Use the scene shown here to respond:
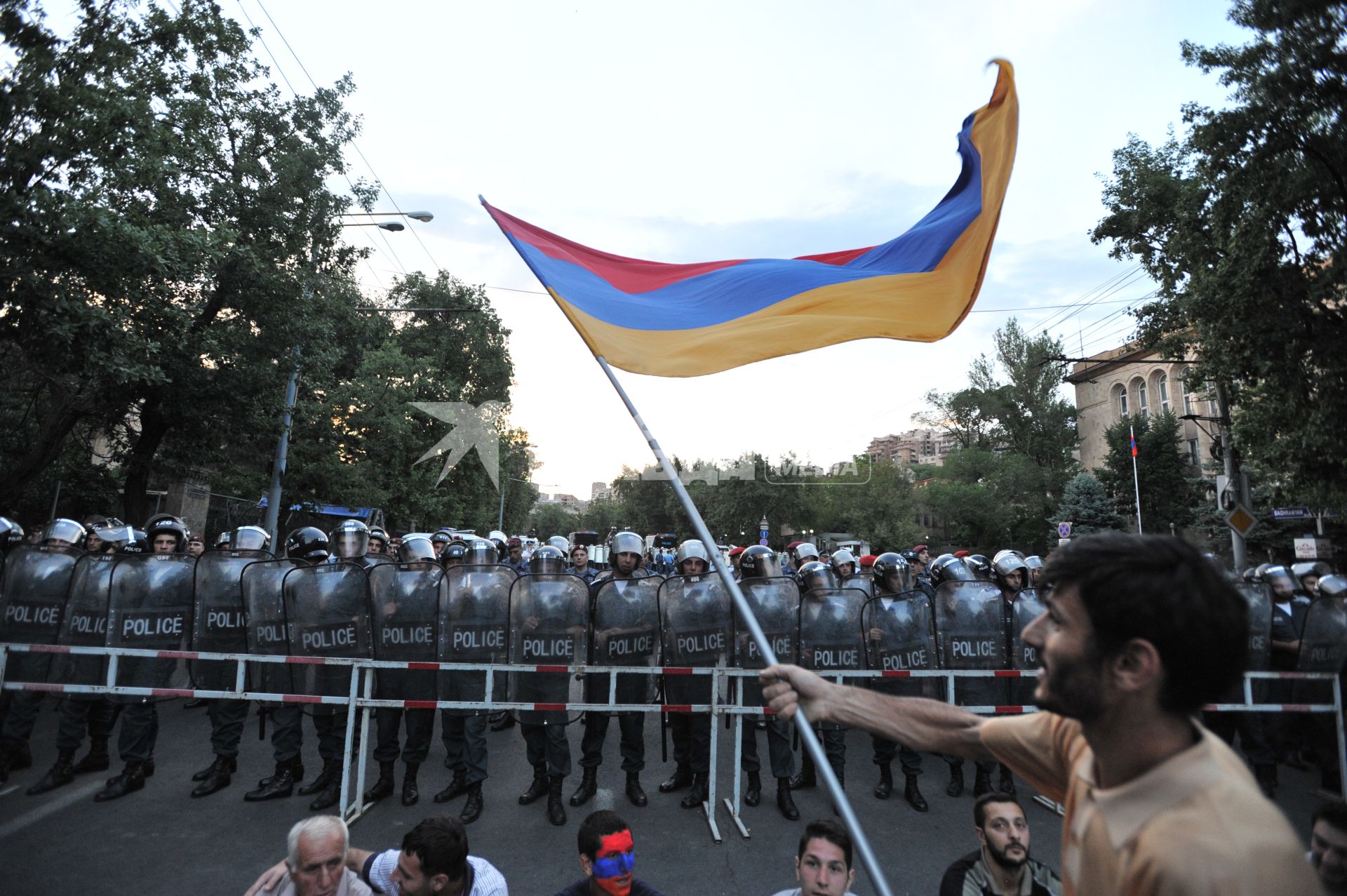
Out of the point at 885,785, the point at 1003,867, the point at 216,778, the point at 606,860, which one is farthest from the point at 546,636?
the point at 1003,867

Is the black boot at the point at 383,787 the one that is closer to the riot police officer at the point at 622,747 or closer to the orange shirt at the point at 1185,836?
the riot police officer at the point at 622,747

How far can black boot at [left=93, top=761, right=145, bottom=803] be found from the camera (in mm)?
6070

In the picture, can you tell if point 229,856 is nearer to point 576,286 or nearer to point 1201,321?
point 576,286

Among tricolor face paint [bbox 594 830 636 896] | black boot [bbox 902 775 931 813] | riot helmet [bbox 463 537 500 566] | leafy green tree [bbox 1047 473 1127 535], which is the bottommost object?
black boot [bbox 902 775 931 813]

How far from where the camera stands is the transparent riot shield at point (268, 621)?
20.8ft

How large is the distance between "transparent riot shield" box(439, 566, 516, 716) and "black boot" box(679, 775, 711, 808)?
1.71 meters

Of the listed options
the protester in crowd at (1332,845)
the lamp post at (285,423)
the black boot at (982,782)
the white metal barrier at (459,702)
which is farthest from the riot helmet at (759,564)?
the lamp post at (285,423)

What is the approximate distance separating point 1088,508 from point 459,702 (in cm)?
4035

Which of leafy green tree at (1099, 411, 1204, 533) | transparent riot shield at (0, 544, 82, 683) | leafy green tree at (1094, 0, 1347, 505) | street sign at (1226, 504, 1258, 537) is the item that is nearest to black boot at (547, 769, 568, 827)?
transparent riot shield at (0, 544, 82, 683)

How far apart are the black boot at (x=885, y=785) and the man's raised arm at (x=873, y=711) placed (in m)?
4.89

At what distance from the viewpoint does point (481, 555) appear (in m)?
6.95

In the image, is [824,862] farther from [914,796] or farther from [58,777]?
[58,777]

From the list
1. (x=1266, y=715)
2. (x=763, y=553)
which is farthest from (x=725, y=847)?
(x=1266, y=715)

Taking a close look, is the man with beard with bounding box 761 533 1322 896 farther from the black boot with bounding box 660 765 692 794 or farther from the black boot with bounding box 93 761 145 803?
the black boot with bounding box 93 761 145 803
